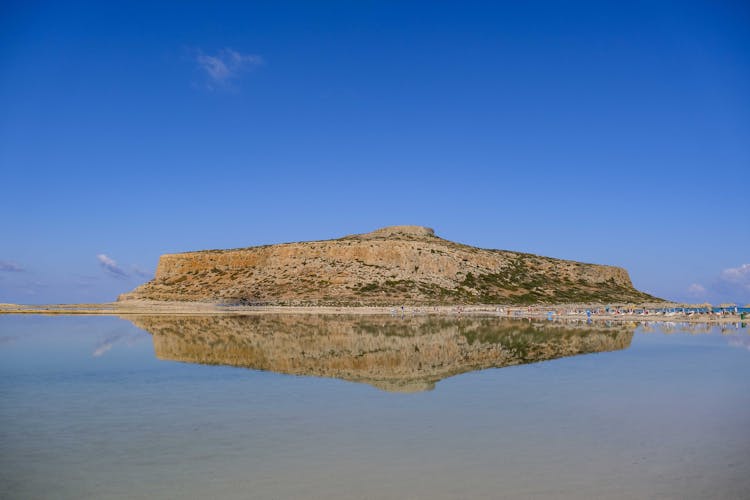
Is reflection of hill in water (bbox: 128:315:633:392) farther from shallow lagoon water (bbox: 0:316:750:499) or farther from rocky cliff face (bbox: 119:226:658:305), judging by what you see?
rocky cliff face (bbox: 119:226:658:305)

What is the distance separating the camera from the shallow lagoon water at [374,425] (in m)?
8.25

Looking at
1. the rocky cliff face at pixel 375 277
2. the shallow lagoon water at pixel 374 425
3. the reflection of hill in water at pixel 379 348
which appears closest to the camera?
the shallow lagoon water at pixel 374 425

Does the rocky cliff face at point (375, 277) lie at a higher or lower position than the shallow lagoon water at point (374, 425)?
higher

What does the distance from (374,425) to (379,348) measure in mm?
15828

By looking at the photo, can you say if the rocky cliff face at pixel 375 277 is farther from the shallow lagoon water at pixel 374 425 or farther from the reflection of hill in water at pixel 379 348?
the shallow lagoon water at pixel 374 425

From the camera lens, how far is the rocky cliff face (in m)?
90.7

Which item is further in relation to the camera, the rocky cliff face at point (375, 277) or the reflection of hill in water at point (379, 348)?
the rocky cliff face at point (375, 277)

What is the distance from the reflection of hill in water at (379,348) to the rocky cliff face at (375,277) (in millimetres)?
44404

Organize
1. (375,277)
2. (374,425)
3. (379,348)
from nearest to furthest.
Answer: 1. (374,425)
2. (379,348)
3. (375,277)

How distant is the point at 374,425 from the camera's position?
11805mm

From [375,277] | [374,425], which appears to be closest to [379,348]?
[374,425]

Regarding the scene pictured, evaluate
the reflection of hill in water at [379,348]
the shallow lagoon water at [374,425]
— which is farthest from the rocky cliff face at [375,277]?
the shallow lagoon water at [374,425]

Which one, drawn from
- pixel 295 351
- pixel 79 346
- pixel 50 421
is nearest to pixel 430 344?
pixel 295 351

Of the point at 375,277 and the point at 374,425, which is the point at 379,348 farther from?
the point at 375,277
